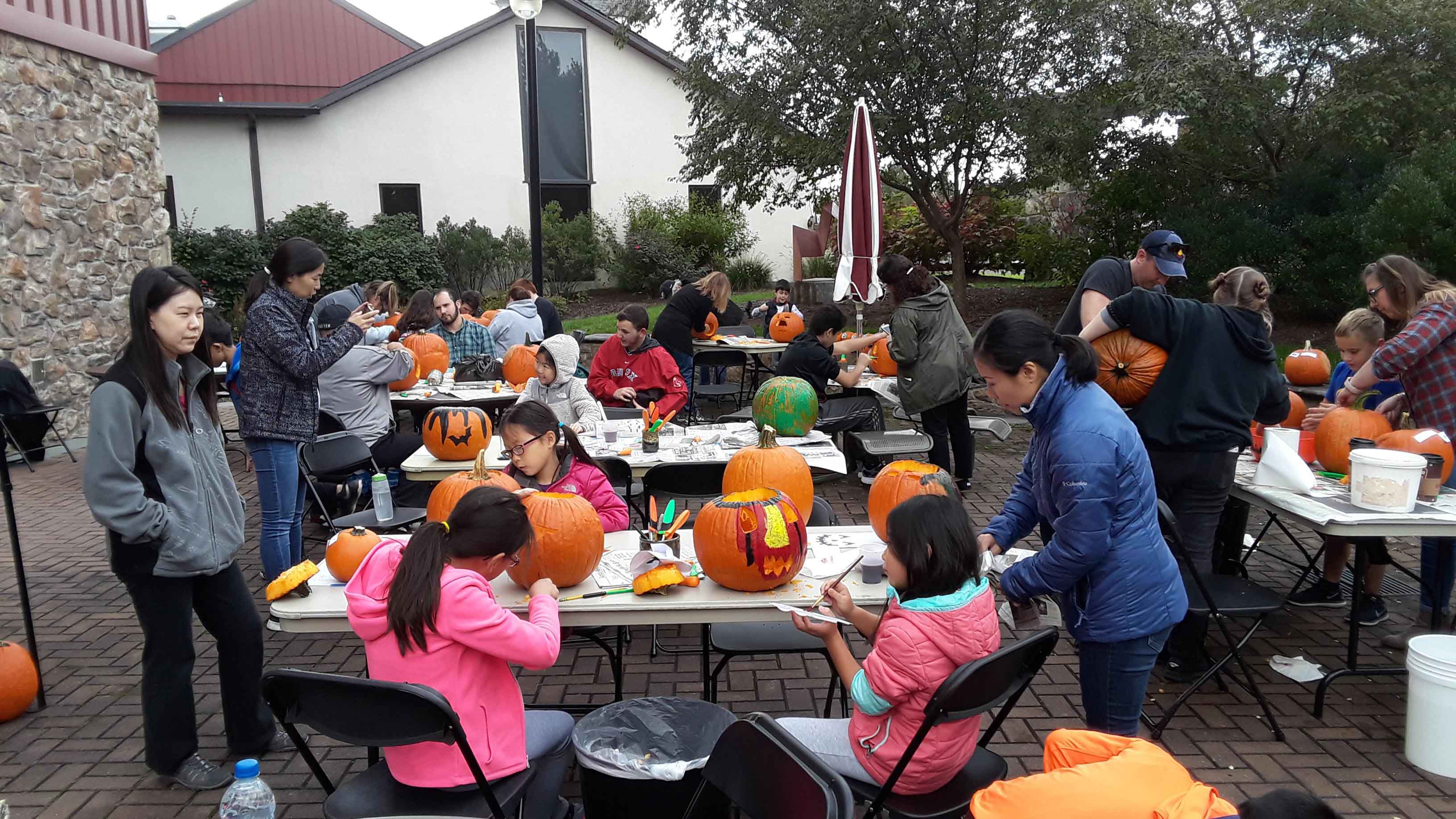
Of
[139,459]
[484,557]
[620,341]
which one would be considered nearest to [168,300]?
[139,459]

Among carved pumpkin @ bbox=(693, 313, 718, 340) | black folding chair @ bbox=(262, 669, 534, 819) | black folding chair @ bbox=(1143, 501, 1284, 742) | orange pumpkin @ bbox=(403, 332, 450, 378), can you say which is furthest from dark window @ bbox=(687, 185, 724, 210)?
black folding chair @ bbox=(262, 669, 534, 819)

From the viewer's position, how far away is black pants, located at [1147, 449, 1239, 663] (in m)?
4.05

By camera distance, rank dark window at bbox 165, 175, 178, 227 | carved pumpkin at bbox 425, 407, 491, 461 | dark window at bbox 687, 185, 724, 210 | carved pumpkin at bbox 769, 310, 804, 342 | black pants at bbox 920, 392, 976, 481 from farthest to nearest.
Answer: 1. dark window at bbox 687, 185, 724, 210
2. dark window at bbox 165, 175, 178, 227
3. carved pumpkin at bbox 769, 310, 804, 342
4. black pants at bbox 920, 392, 976, 481
5. carved pumpkin at bbox 425, 407, 491, 461

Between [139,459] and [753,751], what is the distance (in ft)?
7.84

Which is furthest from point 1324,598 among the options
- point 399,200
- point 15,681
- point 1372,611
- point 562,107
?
point 399,200

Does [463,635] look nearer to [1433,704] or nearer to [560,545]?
[560,545]

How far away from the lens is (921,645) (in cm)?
244

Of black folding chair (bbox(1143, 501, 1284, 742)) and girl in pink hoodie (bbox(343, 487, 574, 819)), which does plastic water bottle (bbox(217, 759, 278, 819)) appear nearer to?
girl in pink hoodie (bbox(343, 487, 574, 819))

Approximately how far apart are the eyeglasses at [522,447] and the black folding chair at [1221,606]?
251 centimetres

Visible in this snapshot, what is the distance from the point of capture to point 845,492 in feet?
25.1

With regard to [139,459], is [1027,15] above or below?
above

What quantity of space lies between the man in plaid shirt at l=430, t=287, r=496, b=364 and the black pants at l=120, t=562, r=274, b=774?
562cm

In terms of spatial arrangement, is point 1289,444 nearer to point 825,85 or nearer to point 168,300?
point 168,300

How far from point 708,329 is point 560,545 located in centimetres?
753
